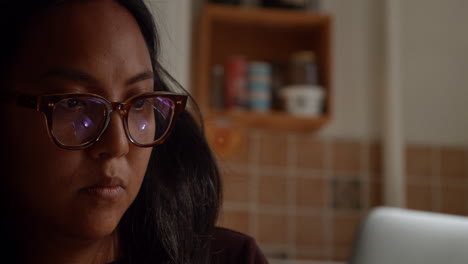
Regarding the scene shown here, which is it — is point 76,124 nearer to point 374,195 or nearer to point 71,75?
point 71,75

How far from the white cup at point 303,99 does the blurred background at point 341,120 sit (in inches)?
1.7

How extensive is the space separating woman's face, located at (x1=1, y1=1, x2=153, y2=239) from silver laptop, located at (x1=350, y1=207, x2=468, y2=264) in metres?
0.41

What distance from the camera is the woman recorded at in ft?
1.86

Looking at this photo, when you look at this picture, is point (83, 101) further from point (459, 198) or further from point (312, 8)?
point (459, 198)

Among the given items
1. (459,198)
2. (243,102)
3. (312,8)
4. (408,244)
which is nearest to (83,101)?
(408,244)

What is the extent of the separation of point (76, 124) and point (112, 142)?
0.04 m

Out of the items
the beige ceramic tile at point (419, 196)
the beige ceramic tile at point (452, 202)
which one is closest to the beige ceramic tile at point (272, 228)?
the beige ceramic tile at point (419, 196)

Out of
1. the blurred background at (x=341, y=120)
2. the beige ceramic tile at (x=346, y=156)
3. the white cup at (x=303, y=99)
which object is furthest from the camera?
the beige ceramic tile at (x=346, y=156)

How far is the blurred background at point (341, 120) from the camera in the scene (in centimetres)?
205

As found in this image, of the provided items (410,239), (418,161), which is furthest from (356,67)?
(410,239)

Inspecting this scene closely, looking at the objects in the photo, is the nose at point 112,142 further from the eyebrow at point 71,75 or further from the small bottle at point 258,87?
the small bottle at point 258,87

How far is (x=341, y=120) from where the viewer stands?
85.4 inches

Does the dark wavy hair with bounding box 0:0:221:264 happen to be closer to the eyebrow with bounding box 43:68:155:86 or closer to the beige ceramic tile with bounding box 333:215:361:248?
the eyebrow with bounding box 43:68:155:86

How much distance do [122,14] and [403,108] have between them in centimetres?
172
